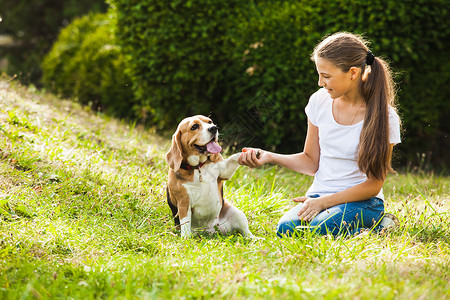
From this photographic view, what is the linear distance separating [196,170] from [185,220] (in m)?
0.39

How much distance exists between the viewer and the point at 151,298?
2439 millimetres

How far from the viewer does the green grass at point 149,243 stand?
8.52 ft

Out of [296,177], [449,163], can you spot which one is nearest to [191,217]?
[296,177]

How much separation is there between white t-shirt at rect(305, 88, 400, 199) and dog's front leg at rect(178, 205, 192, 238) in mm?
1036

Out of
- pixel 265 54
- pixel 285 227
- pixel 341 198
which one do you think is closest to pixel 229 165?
A: pixel 285 227

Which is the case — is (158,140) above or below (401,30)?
below

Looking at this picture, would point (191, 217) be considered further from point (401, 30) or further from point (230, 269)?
point (401, 30)

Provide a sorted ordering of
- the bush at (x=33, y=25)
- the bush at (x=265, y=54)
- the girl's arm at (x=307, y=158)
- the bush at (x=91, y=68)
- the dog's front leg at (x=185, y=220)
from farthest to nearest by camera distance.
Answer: the bush at (x=33, y=25) < the bush at (x=91, y=68) < the bush at (x=265, y=54) < the girl's arm at (x=307, y=158) < the dog's front leg at (x=185, y=220)

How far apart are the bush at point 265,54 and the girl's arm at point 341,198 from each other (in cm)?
310

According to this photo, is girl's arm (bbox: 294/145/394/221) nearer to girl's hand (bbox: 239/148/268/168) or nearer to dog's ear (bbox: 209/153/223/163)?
girl's hand (bbox: 239/148/268/168)

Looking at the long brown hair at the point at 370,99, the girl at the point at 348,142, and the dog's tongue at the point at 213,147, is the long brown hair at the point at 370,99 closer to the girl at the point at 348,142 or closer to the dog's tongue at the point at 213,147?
the girl at the point at 348,142

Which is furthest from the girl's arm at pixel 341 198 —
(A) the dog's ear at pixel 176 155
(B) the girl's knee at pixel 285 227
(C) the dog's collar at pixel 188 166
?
(A) the dog's ear at pixel 176 155

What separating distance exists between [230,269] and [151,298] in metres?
0.60

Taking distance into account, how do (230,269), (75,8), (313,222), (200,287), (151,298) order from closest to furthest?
(151,298), (200,287), (230,269), (313,222), (75,8)
